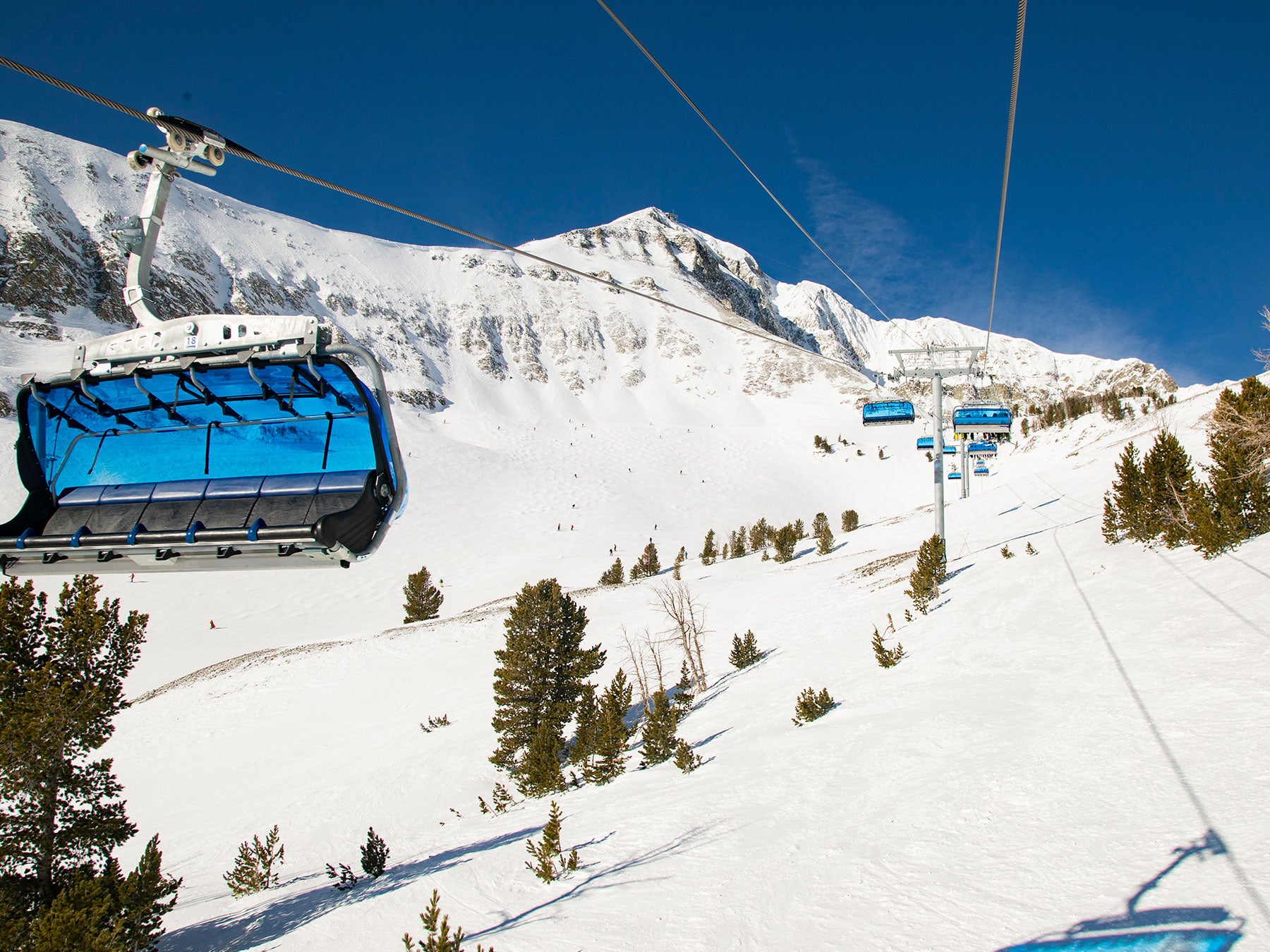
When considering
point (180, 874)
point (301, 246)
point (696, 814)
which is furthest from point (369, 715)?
point (301, 246)

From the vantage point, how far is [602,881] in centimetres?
762

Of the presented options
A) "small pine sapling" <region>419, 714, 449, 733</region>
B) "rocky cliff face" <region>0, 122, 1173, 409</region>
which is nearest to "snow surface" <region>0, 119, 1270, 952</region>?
"small pine sapling" <region>419, 714, 449, 733</region>

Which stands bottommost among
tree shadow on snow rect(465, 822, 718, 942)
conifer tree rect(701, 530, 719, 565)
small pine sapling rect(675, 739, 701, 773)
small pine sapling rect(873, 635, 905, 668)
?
small pine sapling rect(675, 739, 701, 773)

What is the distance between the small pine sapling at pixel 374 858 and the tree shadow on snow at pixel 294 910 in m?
0.15

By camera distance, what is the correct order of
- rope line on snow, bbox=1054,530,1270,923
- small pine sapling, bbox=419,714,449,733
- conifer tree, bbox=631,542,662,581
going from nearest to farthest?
rope line on snow, bbox=1054,530,1270,923, small pine sapling, bbox=419,714,449,733, conifer tree, bbox=631,542,662,581

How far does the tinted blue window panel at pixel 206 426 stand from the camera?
5504mm

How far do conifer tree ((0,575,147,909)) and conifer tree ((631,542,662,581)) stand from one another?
2874cm

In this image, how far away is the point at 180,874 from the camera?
1312 centimetres

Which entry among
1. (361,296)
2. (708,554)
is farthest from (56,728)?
(361,296)

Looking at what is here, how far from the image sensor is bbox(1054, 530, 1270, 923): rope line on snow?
13.5 feet

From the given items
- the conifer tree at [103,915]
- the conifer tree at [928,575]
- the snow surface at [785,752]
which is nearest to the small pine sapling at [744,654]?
the snow surface at [785,752]

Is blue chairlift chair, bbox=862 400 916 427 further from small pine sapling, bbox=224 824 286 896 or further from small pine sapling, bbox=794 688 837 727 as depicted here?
small pine sapling, bbox=224 824 286 896

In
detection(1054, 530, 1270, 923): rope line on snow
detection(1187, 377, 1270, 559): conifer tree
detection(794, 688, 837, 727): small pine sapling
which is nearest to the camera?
detection(1054, 530, 1270, 923): rope line on snow

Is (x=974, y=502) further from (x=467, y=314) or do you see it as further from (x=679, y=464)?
(x=467, y=314)
